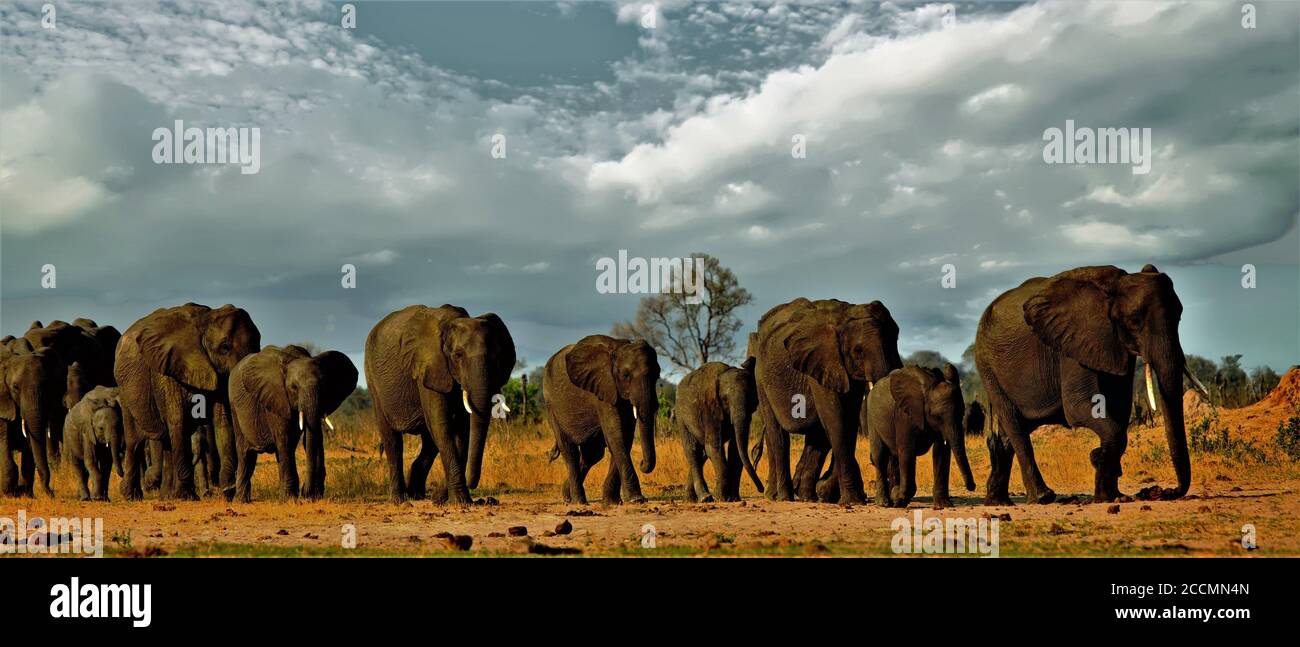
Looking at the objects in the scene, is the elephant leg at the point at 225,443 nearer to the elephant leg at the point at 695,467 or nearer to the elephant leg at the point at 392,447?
the elephant leg at the point at 392,447

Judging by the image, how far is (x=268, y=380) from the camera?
73.4ft

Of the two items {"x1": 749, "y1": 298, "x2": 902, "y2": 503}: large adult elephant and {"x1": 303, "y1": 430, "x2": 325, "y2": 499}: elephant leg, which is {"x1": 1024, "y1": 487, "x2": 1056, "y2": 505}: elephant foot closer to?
{"x1": 749, "y1": 298, "x2": 902, "y2": 503}: large adult elephant

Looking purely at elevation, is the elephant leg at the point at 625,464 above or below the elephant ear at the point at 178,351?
below

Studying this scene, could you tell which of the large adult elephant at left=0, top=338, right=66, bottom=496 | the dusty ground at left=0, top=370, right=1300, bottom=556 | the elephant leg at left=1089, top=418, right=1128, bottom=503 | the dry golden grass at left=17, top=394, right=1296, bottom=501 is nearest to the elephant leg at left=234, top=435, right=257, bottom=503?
the dusty ground at left=0, top=370, right=1300, bottom=556

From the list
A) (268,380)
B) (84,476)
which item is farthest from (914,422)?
(84,476)

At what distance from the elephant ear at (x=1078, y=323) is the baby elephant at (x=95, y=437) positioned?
18.8 metres

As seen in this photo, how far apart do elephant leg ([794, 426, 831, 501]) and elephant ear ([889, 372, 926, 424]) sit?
11.0ft

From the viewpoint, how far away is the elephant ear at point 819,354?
66.1 ft

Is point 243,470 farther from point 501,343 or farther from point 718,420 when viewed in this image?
point 718,420

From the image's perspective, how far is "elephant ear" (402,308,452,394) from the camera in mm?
20984

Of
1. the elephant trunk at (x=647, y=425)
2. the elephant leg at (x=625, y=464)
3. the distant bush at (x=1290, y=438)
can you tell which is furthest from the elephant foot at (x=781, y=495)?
the distant bush at (x=1290, y=438)

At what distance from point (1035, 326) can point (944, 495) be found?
304cm

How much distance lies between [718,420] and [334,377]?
7.43 metres
